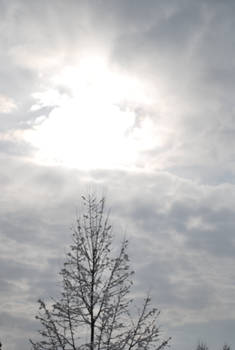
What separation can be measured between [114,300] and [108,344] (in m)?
1.68

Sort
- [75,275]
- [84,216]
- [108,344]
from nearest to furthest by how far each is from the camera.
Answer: [108,344], [75,275], [84,216]

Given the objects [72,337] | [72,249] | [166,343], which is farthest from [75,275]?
[166,343]

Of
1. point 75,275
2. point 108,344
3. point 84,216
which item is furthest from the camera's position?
point 84,216

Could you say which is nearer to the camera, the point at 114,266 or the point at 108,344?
the point at 108,344

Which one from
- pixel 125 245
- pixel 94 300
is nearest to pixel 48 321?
pixel 94 300

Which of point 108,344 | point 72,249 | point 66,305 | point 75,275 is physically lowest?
point 108,344

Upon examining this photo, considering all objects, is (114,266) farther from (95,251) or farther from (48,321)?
(48,321)

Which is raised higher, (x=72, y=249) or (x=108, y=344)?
(x=72, y=249)

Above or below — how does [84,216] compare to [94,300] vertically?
above

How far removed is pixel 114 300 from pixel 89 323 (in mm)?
1316

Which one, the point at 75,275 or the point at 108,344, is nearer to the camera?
the point at 108,344

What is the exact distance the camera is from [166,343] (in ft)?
50.5

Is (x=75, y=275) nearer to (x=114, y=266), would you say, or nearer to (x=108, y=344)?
(x=114, y=266)

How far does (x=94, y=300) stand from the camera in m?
16.1
